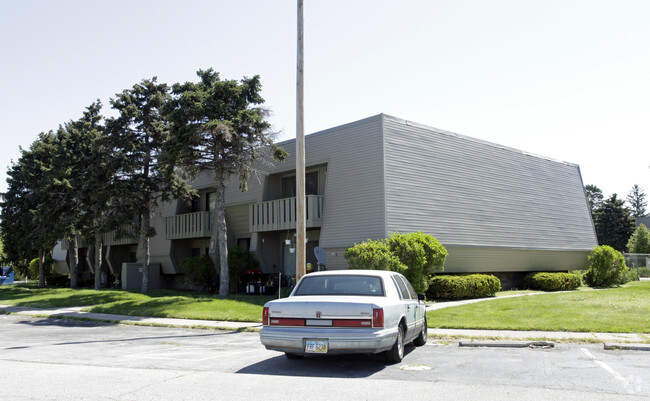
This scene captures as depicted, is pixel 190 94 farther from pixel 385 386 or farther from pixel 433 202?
pixel 385 386

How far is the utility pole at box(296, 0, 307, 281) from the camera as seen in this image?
49.5ft

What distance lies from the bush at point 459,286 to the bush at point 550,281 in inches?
185

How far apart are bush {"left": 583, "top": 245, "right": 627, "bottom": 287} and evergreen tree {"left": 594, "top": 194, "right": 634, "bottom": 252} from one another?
119 feet

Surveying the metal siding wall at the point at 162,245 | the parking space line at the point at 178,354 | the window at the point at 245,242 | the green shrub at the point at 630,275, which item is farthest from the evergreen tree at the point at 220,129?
the green shrub at the point at 630,275

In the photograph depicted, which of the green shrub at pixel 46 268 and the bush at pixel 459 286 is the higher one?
the green shrub at pixel 46 268

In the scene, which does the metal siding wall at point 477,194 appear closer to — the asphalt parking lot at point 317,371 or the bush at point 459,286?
the bush at point 459,286

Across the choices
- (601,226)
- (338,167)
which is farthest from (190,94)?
(601,226)

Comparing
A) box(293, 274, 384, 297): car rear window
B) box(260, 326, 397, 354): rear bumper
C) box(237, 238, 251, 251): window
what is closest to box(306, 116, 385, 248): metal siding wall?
box(237, 238, 251, 251): window

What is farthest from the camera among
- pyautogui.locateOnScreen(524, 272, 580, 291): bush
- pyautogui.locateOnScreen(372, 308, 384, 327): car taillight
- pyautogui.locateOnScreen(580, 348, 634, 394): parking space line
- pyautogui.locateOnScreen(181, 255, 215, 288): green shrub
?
pyautogui.locateOnScreen(181, 255, 215, 288): green shrub

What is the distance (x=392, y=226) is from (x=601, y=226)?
166ft

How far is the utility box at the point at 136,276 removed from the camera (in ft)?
98.1

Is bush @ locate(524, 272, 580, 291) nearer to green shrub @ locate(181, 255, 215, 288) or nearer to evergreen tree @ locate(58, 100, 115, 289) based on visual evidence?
green shrub @ locate(181, 255, 215, 288)

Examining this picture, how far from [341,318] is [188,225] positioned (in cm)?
2313

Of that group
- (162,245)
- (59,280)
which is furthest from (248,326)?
(59,280)
